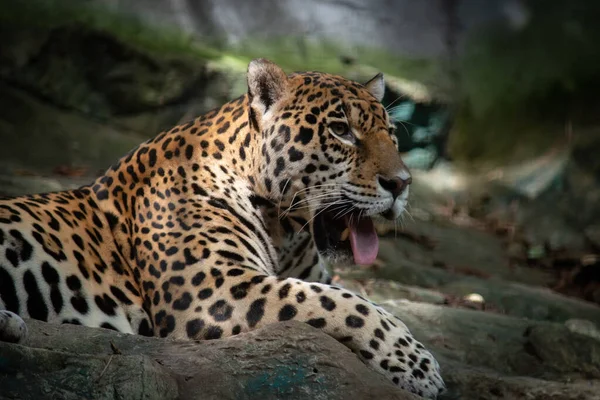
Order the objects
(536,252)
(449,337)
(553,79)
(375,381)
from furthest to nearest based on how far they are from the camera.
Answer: (553,79) < (536,252) < (449,337) < (375,381)

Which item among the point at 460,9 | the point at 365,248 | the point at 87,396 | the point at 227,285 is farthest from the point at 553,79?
the point at 87,396

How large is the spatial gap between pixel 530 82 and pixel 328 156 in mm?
11218

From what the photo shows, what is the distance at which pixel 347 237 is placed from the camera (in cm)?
601

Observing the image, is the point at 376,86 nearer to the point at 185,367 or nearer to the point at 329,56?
the point at 185,367

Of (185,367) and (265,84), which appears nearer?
(185,367)

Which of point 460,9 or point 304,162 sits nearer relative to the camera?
point 304,162

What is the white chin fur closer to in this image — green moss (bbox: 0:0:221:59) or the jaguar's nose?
the jaguar's nose

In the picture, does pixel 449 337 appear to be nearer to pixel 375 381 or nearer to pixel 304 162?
pixel 304 162

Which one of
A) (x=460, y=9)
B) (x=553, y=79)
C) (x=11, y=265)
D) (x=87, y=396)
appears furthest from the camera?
(x=460, y=9)

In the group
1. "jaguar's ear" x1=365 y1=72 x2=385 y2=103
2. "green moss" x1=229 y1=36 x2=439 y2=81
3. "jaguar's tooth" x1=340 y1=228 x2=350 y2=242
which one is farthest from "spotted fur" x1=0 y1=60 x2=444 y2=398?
"green moss" x1=229 y1=36 x2=439 y2=81

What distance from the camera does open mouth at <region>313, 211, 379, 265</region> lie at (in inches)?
232

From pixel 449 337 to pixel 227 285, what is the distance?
2.44 m

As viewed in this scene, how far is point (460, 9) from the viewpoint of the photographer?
16.9 m

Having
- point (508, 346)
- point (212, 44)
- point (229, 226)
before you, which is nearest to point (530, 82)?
point (212, 44)
